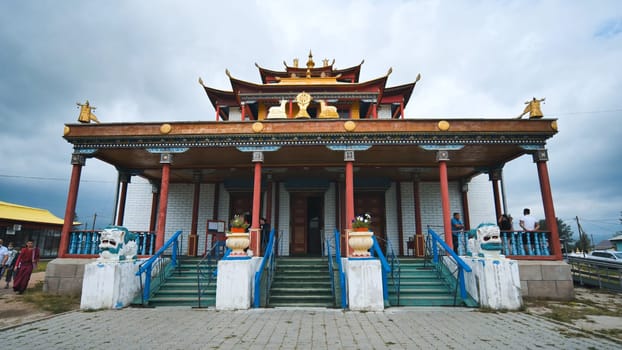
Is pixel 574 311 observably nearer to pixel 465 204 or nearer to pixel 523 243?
pixel 523 243

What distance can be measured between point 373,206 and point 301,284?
617 centimetres

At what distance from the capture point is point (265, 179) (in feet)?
42.7

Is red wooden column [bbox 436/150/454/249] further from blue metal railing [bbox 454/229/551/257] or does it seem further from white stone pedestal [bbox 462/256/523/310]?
white stone pedestal [bbox 462/256/523/310]

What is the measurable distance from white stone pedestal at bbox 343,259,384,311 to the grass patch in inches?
258

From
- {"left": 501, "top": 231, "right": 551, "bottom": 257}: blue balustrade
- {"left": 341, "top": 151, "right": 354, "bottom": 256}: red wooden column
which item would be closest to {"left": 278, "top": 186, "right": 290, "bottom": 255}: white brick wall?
{"left": 341, "top": 151, "right": 354, "bottom": 256}: red wooden column

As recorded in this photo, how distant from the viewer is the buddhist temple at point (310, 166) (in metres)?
Result: 9.27

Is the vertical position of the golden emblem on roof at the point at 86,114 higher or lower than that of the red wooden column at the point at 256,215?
higher

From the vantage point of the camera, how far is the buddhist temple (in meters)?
9.27

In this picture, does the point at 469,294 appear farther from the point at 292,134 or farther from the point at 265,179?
the point at 265,179

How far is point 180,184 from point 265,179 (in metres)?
A: 3.99

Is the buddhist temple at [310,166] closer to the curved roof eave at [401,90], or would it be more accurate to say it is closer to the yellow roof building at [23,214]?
the curved roof eave at [401,90]

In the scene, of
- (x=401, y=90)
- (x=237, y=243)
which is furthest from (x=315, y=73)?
(x=237, y=243)

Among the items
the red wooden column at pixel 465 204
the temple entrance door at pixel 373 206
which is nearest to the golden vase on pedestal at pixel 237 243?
the temple entrance door at pixel 373 206

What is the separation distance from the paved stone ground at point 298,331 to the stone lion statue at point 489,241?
4.17ft
